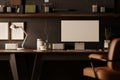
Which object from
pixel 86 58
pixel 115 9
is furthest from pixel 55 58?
pixel 115 9

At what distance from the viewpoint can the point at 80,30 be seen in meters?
5.32

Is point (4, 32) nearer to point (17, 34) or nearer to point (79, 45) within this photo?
point (17, 34)

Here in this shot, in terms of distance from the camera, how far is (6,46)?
521cm

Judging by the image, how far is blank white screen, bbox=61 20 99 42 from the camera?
5312mm

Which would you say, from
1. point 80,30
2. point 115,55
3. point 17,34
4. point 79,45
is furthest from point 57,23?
point 115,55

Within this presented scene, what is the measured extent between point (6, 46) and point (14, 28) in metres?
0.35

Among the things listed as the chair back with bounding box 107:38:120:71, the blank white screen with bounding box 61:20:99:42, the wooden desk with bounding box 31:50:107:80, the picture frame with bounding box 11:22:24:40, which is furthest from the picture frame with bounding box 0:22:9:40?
the chair back with bounding box 107:38:120:71

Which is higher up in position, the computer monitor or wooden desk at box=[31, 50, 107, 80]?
the computer monitor

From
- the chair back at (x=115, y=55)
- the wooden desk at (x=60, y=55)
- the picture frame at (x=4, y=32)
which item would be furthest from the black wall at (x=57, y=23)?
the chair back at (x=115, y=55)

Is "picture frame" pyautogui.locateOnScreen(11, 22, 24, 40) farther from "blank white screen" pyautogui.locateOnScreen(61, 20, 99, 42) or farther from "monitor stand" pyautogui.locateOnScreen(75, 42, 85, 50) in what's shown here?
"monitor stand" pyautogui.locateOnScreen(75, 42, 85, 50)

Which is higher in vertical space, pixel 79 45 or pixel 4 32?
pixel 4 32

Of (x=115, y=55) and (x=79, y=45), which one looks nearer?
(x=115, y=55)

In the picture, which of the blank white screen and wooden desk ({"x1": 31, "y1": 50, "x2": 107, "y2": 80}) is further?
the blank white screen

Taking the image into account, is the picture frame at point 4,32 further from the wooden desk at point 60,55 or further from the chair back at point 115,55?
the chair back at point 115,55
